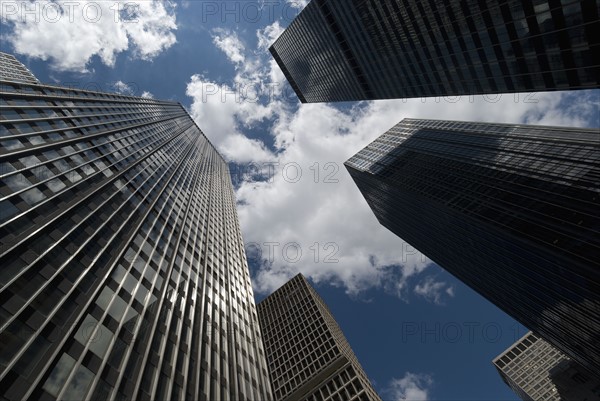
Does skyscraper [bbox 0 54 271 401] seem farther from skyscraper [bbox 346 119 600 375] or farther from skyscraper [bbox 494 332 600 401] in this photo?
skyscraper [bbox 494 332 600 401]

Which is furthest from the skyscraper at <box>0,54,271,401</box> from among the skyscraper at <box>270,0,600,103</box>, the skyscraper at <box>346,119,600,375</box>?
the skyscraper at <box>270,0,600,103</box>

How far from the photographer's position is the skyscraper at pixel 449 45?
4459 centimetres

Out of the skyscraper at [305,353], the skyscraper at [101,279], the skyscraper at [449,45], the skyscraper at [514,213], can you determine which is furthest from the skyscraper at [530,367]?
the skyscraper at [101,279]

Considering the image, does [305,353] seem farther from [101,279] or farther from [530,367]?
[530,367]

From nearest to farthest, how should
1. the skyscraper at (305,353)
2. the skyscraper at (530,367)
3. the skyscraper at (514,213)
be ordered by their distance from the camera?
1. the skyscraper at (514,213)
2. the skyscraper at (305,353)
3. the skyscraper at (530,367)

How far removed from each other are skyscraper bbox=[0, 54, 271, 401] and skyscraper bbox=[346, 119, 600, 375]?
162 ft

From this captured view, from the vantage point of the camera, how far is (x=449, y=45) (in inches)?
2478

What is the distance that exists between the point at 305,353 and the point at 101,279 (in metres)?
80.7

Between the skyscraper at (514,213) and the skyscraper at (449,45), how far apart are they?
24.8 m

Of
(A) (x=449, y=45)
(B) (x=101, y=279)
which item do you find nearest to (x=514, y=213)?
(A) (x=449, y=45)

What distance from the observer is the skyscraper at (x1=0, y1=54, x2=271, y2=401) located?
22.3 m

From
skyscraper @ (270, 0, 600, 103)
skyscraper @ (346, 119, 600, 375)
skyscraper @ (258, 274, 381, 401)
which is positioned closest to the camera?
skyscraper @ (270, 0, 600, 103)

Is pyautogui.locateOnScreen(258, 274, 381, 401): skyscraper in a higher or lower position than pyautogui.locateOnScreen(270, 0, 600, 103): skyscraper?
lower

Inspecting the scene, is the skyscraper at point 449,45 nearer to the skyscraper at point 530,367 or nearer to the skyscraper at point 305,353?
the skyscraper at point 305,353
